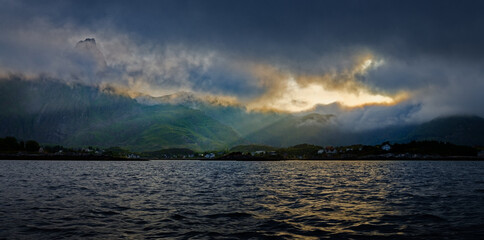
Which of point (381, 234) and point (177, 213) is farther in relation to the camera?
point (177, 213)

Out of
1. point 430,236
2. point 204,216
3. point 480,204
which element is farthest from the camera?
point 480,204

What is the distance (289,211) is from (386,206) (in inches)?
503

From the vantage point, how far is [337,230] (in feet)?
75.3

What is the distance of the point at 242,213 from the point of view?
30.5m

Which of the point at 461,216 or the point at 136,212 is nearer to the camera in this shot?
the point at 461,216

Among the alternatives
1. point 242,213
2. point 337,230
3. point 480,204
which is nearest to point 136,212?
point 242,213

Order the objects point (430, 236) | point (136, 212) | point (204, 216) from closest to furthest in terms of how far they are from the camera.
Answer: point (430, 236) → point (204, 216) → point (136, 212)

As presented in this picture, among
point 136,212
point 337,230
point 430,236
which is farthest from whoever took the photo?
point 136,212

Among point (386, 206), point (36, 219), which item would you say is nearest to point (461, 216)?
point (386, 206)

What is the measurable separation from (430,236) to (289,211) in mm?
13864

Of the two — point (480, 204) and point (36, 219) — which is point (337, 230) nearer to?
point (480, 204)

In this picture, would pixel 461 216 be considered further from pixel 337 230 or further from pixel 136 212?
pixel 136 212

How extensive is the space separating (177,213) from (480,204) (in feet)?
119

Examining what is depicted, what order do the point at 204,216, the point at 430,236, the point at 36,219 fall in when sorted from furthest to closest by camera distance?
1. the point at 204,216
2. the point at 36,219
3. the point at 430,236
